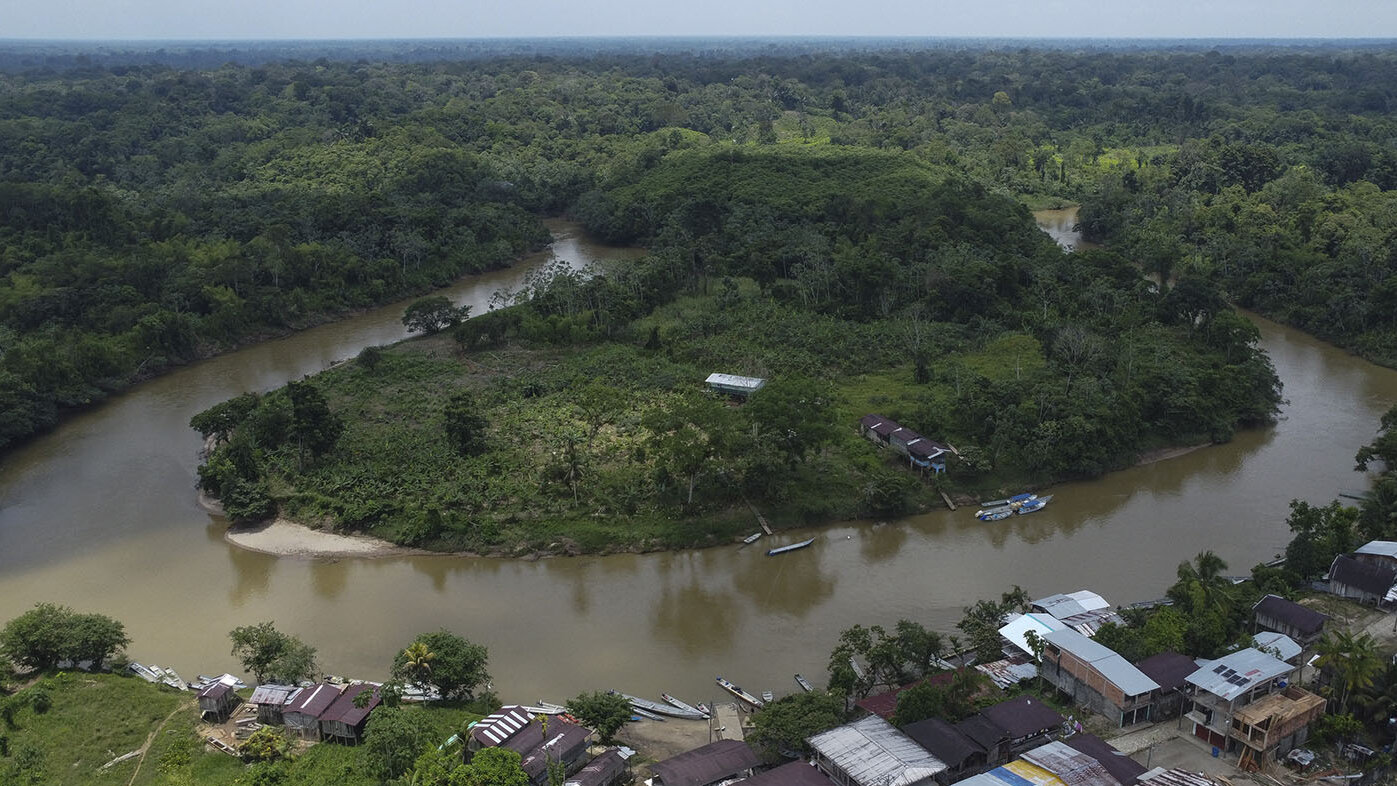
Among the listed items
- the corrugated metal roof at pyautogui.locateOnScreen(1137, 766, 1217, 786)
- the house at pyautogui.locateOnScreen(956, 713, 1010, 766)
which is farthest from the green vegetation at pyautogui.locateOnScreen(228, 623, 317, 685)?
the corrugated metal roof at pyautogui.locateOnScreen(1137, 766, 1217, 786)

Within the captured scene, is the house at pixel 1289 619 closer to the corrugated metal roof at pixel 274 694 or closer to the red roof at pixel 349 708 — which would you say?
the red roof at pixel 349 708

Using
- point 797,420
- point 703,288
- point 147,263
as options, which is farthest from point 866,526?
point 147,263

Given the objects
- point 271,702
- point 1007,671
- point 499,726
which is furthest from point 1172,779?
point 271,702

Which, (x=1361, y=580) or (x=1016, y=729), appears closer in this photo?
(x=1016, y=729)

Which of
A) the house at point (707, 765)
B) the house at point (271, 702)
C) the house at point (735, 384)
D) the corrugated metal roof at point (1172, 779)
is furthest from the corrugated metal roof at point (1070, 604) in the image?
the house at point (271, 702)

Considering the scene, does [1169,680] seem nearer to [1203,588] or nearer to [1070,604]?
[1203,588]

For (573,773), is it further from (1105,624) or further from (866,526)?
(866,526)
